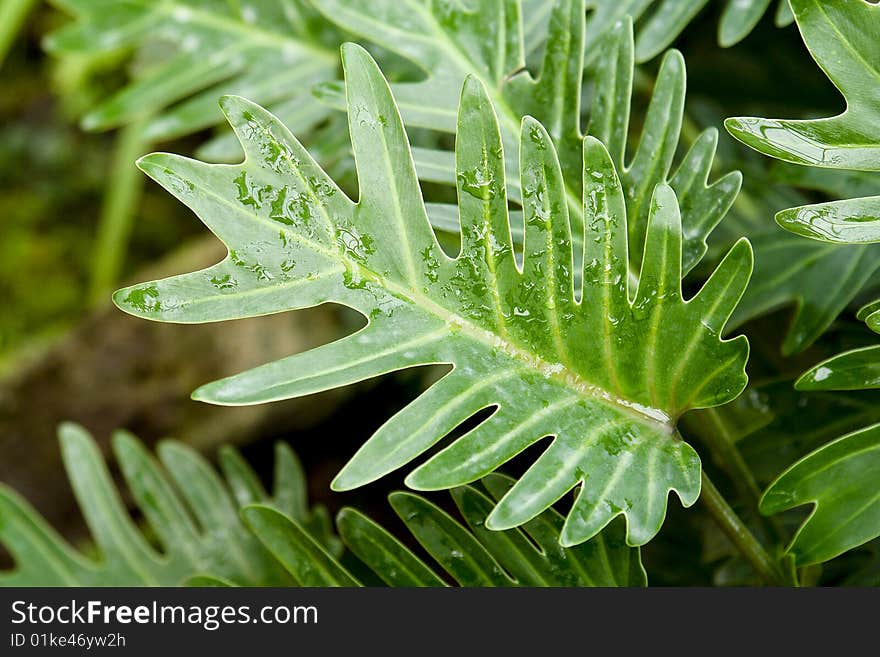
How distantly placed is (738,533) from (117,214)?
4.79 ft

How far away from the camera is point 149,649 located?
2.02 ft

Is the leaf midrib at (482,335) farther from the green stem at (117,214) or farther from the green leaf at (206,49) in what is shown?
the green stem at (117,214)

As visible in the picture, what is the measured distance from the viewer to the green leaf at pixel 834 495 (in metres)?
0.54

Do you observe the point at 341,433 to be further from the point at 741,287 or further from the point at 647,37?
the point at 741,287

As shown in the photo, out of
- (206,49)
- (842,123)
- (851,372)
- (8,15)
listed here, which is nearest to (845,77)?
(842,123)

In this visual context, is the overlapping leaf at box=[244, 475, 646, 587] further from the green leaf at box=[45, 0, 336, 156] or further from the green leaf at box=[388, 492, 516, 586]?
the green leaf at box=[45, 0, 336, 156]

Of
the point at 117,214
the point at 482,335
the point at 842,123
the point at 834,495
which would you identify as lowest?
the point at 117,214

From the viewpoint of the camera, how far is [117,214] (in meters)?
1.71

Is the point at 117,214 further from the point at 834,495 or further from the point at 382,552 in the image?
the point at 834,495

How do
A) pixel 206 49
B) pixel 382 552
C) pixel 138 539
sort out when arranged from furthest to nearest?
pixel 206 49 → pixel 138 539 → pixel 382 552

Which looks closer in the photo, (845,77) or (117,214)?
(845,77)

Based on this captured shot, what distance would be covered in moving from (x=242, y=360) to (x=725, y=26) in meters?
0.91

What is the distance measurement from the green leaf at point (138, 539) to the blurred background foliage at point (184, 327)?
36 centimetres

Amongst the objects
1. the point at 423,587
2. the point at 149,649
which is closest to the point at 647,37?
the point at 423,587
